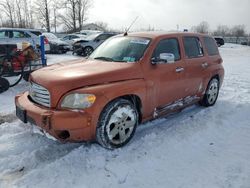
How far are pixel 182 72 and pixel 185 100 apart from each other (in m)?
0.62

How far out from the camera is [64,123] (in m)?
3.70

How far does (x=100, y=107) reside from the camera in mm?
3824

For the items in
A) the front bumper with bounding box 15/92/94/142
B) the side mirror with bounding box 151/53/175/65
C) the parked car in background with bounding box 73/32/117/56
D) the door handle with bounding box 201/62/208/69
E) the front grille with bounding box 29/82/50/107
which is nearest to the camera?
the front bumper with bounding box 15/92/94/142

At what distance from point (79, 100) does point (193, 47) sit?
9.76ft

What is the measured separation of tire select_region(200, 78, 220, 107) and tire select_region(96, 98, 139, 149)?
2.53 meters

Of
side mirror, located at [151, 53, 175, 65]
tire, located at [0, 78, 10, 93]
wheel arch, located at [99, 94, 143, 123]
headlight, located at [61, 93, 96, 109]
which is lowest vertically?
tire, located at [0, 78, 10, 93]

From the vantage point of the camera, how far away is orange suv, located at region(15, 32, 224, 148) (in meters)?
3.78

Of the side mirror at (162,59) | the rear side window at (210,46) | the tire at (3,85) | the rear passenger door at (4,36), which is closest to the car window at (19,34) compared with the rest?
the rear passenger door at (4,36)

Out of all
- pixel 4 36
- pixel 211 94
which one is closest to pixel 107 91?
pixel 211 94

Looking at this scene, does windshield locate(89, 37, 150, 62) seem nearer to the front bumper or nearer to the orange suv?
the orange suv

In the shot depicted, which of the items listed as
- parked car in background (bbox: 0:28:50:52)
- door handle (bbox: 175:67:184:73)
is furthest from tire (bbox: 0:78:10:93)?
parked car in background (bbox: 0:28:50:52)

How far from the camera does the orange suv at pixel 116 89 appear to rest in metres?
3.78

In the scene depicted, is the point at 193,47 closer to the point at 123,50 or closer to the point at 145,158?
the point at 123,50

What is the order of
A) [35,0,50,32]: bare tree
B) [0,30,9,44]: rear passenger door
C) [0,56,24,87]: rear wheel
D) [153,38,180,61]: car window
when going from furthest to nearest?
[35,0,50,32]: bare tree → [0,30,9,44]: rear passenger door → [0,56,24,87]: rear wheel → [153,38,180,61]: car window
